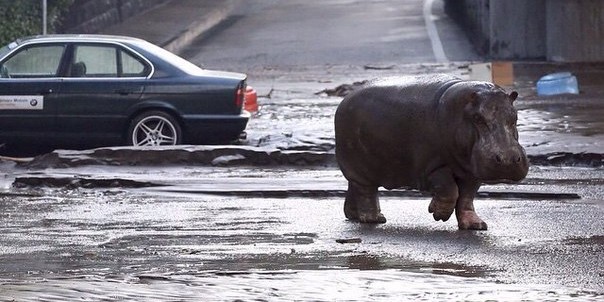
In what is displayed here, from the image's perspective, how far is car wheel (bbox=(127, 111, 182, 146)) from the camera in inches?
634

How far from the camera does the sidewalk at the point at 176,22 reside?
109 ft

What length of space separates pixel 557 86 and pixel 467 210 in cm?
1324

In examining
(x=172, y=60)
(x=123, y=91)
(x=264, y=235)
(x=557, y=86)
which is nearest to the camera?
(x=264, y=235)

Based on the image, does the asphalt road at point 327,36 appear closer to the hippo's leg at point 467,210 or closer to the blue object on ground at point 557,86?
the blue object on ground at point 557,86

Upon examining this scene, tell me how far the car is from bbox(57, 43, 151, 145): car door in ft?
0.04

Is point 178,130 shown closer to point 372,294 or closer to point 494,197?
point 494,197

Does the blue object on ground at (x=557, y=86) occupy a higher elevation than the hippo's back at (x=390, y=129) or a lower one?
lower

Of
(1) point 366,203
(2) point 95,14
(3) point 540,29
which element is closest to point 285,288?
(1) point 366,203

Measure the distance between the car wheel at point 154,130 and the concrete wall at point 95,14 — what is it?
1425 cm

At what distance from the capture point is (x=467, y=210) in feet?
32.6

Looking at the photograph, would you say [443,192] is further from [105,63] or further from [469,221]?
[105,63]

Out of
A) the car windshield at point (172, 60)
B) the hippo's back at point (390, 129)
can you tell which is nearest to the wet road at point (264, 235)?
the hippo's back at point (390, 129)

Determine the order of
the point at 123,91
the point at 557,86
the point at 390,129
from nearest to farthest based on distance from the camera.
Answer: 1. the point at 390,129
2. the point at 123,91
3. the point at 557,86

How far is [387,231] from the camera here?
10.1 meters
